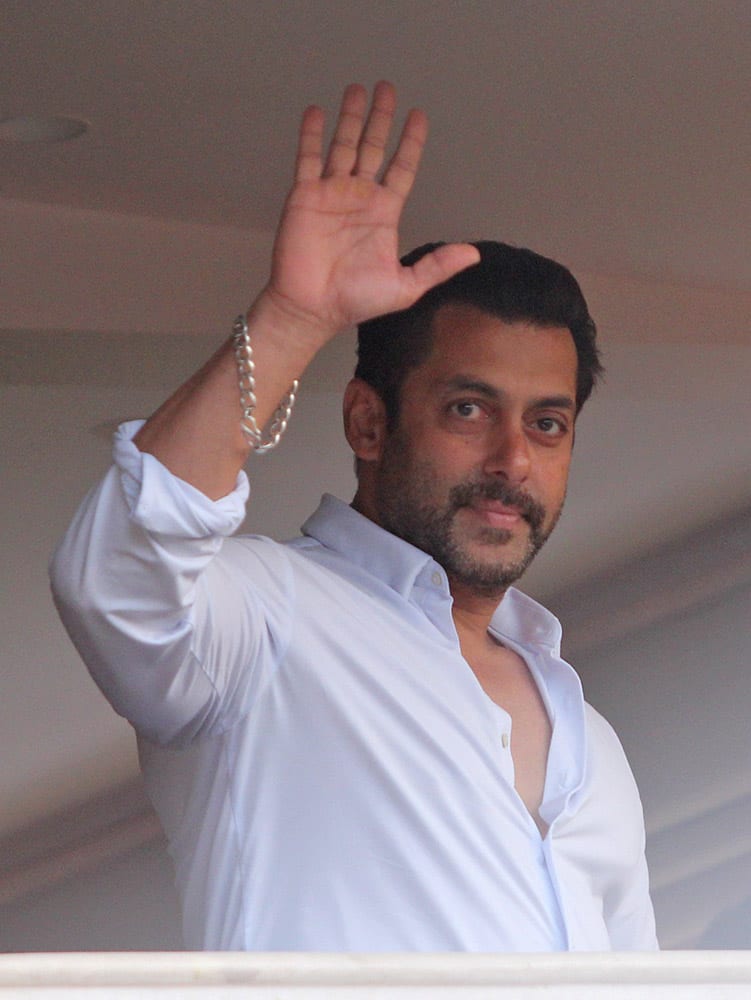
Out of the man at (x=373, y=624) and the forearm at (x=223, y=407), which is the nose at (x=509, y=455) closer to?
the man at (x=373, y=624)

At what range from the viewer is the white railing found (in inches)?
27.2

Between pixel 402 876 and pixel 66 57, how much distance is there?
1.25 m

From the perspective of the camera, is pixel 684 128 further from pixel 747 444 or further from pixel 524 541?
pixel 747 444

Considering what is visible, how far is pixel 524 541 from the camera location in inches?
73.6

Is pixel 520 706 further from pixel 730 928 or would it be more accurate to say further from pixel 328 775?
pixel 730 928

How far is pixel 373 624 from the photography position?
5.50ft

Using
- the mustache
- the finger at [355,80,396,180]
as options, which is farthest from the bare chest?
the finger at [355,80,396,180]

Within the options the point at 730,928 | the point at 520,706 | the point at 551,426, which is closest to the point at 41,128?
the point at 551,426

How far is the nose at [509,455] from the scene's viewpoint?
184 cm

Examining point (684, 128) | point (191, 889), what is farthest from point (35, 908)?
point (684, 128)

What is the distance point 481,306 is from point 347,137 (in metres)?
0.64

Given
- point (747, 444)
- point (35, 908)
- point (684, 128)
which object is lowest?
point (35, 908)

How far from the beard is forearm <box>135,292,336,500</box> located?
0.59 metres

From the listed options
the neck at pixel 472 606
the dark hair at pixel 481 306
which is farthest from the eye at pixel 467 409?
the neck at pixel 472 606
